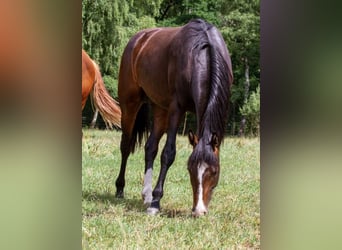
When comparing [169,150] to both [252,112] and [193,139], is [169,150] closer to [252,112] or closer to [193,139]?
[193,139]

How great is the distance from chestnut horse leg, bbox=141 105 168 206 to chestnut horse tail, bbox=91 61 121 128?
132mm

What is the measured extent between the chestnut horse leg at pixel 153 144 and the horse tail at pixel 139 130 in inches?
1.1

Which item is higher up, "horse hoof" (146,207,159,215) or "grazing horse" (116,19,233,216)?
"grazing horse" (116,19,233,216)

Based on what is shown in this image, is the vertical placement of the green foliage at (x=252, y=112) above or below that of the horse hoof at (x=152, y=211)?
above

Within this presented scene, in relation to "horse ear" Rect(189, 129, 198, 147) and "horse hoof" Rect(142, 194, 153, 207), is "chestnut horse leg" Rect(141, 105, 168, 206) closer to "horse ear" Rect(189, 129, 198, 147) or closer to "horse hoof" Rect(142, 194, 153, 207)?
"horse hoof" Rect(142, 194, 153, 207)

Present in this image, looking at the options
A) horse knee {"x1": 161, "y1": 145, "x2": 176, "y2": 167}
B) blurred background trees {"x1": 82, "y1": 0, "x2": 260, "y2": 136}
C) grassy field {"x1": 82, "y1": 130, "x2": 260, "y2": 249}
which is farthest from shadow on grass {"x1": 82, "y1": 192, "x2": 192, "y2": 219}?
blurred background trees {"x1": 82, "y1": 0, "x2": 260, "y2": 136}

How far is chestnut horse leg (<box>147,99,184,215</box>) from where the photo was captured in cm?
→ 185

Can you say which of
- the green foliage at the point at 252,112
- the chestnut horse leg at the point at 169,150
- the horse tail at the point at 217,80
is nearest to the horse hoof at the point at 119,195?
the chestnut horse leg at the point at 169,150

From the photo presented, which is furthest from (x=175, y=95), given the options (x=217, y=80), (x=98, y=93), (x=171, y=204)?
(x=171, y=204)

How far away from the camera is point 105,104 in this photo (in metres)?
1.90

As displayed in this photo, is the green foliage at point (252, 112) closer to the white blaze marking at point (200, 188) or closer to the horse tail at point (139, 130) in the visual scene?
the white blaze marking at point (200, 188)

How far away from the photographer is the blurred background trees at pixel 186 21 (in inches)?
68.8
